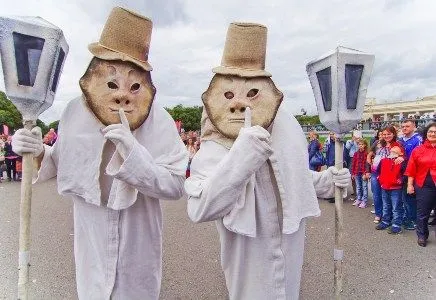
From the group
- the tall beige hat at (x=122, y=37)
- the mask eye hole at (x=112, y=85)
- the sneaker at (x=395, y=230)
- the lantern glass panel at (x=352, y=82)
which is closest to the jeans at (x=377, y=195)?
the sneaker at (x=395, y=230)

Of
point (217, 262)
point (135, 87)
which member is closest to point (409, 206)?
point (217, 262)

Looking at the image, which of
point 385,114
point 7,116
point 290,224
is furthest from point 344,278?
point 385,114

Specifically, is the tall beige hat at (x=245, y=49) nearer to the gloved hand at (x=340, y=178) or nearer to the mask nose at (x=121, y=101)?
the mask nose at (x=121, y=101)

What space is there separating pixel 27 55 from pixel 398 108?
280 ft

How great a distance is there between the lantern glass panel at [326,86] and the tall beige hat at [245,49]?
43 centimetres

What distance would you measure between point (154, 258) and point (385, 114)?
85993mm

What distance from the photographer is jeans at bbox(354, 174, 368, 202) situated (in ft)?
24.1

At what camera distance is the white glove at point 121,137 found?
6.28 feet

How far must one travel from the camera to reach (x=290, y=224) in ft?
6.65

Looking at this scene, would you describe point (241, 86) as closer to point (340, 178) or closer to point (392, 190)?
point (340, 178)

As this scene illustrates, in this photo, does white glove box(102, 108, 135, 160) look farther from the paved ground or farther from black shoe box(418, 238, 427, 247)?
→ black shoe box(418, 238, 427, 247)

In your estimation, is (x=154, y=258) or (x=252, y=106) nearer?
(x=252, y=106)

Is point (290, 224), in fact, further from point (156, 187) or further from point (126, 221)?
point (126, 221)

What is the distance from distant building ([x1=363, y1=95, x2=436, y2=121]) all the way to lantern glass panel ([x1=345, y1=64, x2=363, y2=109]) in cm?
7588
